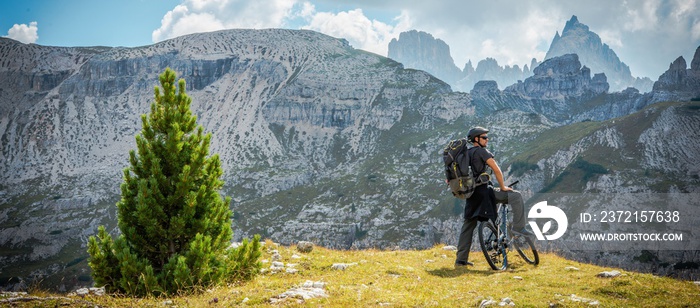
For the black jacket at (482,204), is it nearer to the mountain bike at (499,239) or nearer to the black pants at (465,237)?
the black pants at (465,237)

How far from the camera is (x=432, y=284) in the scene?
10.5 meters

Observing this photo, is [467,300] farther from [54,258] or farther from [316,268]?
[54,258]

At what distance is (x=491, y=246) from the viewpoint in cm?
1292

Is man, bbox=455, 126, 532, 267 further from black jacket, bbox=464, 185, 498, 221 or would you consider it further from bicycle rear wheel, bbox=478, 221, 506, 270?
bicycle rear wheel, bbox=478, 221, 506, 270

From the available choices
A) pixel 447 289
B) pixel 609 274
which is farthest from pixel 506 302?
pixel 609 274

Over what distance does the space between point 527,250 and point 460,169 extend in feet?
17.9

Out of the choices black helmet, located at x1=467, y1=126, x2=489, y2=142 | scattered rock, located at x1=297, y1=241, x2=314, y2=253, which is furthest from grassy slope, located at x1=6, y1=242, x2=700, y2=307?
black helmet, located at x1=467, y1=126, x2=489, y2=142

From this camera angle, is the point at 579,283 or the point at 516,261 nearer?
the point at 579,283

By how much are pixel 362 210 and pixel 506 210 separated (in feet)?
606

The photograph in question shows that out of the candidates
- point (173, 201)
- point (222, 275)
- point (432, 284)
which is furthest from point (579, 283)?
point (173, 201)

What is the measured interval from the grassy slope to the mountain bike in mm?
450

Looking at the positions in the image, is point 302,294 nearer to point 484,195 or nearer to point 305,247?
point 484,195

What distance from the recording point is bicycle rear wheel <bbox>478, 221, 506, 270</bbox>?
12.6 m

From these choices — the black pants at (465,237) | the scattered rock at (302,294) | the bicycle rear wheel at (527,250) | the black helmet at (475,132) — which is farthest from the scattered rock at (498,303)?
the black helmet at (475,132)
